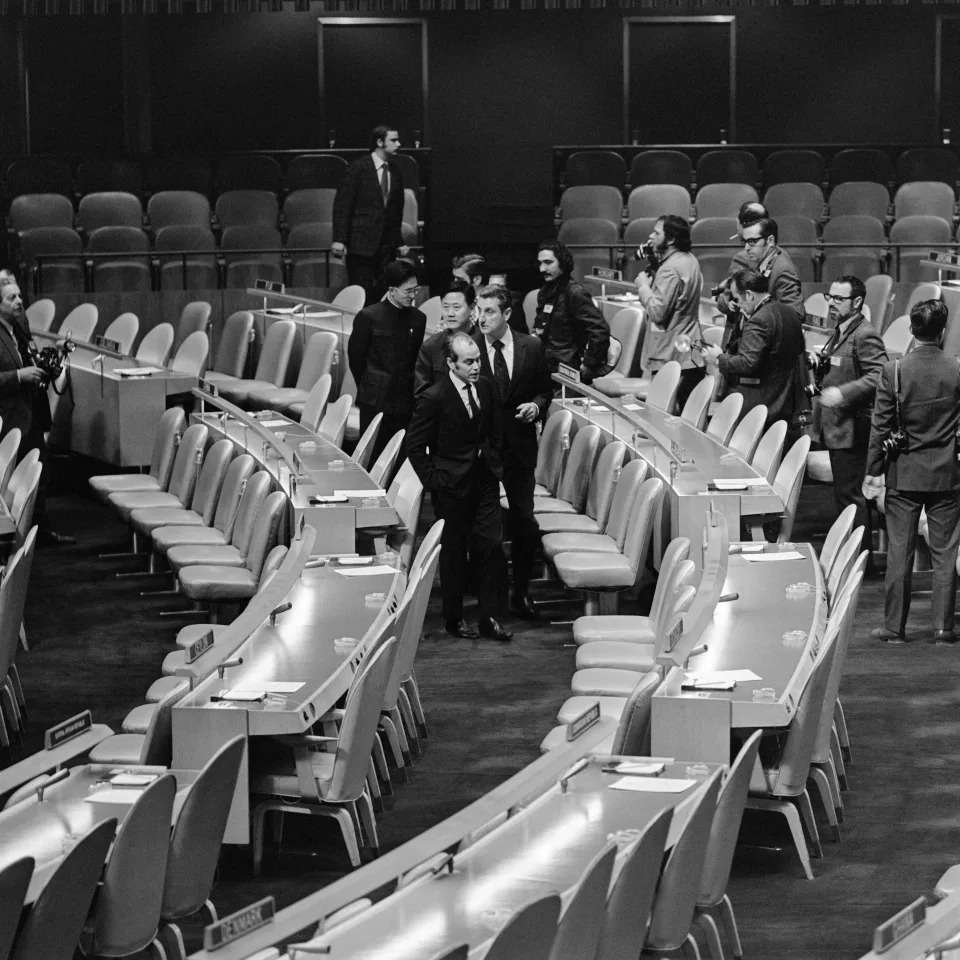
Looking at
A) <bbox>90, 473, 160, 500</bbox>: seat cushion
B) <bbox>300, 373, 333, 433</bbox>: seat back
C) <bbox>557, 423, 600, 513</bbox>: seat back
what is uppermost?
<bbox>300, 373, 333, 433</bbox>: seat back

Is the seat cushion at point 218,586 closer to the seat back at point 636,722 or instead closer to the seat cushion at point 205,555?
the seat cushion at point 205,555

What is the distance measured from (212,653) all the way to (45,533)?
451 centimetres

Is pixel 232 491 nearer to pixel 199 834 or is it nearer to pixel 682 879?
pixel 199 834

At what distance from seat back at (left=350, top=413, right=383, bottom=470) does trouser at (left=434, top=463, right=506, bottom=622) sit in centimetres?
101

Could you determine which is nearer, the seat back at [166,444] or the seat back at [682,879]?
the seat back at [682,879]

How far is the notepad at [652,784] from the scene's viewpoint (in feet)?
16.5

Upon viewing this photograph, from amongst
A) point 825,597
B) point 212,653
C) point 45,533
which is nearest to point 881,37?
point 45,533

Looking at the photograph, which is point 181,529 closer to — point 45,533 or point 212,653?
point 45,533

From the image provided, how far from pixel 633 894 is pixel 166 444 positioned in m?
6.13

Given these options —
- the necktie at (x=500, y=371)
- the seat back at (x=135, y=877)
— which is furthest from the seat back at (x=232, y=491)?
the seat back at (x=135, y=877)

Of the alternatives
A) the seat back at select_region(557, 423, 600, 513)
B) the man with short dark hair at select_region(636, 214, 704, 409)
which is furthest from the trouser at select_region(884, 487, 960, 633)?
the man with short dark hair at select_region(636, 214, 704, 409)

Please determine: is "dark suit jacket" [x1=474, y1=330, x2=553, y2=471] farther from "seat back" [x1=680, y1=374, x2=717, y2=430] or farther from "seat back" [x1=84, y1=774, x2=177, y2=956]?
"seat back" [x1=84, y1=774, x2=177, y2=956]

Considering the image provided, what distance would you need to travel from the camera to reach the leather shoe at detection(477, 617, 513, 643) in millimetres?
8328

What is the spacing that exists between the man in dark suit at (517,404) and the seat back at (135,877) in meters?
4.18
